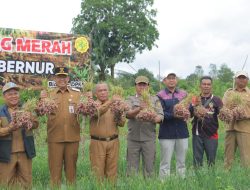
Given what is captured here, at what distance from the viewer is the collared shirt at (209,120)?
671cm

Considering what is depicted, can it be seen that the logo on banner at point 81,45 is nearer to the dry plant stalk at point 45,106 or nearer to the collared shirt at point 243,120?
the collared shirt at point 243,120

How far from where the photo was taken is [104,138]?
6.03 meters

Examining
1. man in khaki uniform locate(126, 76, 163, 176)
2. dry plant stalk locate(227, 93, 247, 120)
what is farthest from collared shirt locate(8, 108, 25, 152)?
dry plant stalk locate(227, 93, 247, 120)

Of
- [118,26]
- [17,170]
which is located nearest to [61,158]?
[17,170]

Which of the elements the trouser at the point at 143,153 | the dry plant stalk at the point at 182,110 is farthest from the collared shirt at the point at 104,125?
the dry plant stalk at the point at 182,110

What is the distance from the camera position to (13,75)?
1638 centimetres

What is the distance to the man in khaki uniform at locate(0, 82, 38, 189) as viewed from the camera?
5516 mm

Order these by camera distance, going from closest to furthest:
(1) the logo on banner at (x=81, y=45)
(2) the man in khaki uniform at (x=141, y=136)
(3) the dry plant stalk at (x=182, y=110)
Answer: (3) the dry plant stalk at (x=182, y=110)
(2) the man in khaki uniform at (x=141, y=136)
(1) the logo on banner at (x=81, y=45)

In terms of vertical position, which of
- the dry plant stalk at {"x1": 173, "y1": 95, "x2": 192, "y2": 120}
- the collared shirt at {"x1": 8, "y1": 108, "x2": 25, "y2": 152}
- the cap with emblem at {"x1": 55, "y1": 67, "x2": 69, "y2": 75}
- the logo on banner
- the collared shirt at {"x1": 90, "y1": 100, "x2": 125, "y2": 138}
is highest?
the logo on banner

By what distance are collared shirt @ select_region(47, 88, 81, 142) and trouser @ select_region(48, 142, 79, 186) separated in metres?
0.10

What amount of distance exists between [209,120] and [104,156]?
74.2 inches

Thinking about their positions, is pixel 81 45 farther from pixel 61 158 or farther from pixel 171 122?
pixel 61 158

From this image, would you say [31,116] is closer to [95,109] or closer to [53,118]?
[53,118]

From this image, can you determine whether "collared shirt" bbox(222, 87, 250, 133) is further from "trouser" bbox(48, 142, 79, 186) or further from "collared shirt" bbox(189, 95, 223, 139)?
"trouser" bbox(48, 142, 79, 186)
